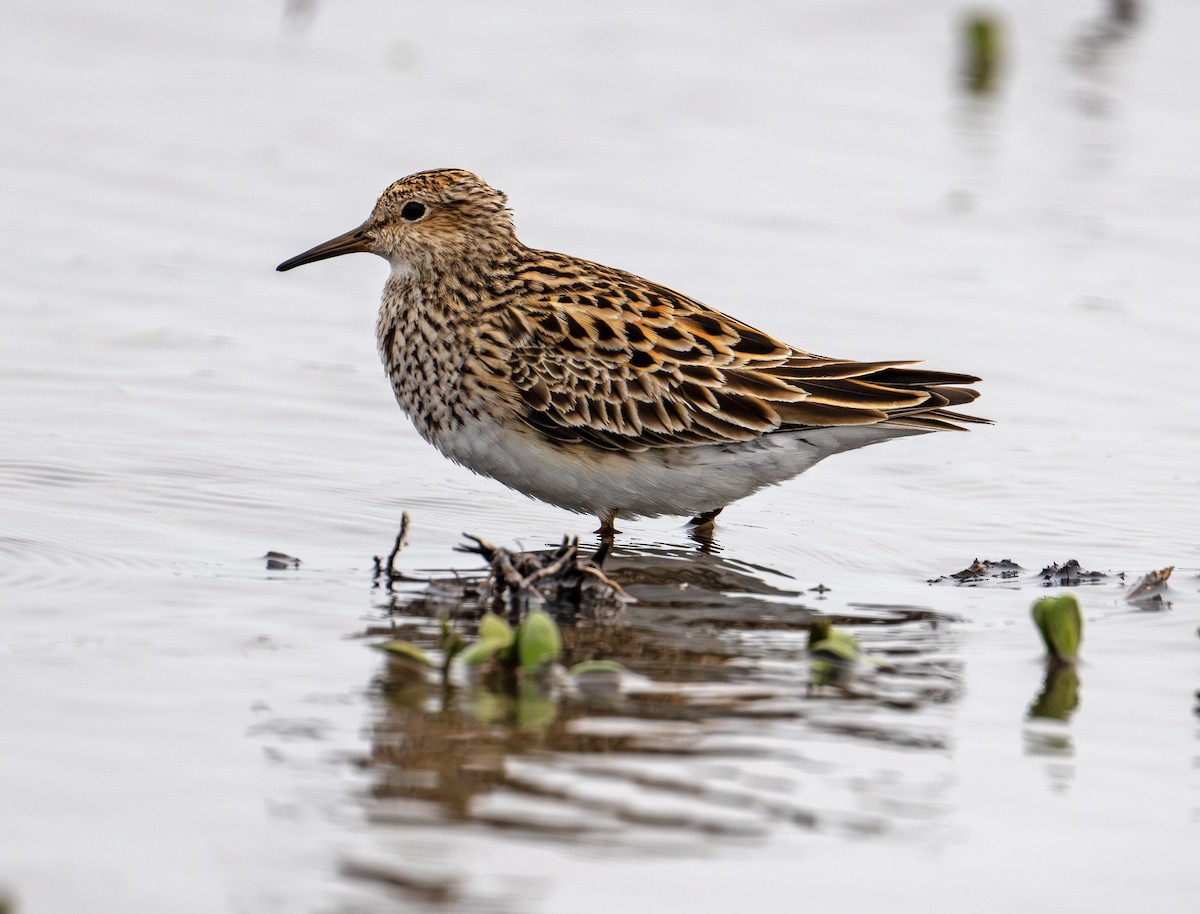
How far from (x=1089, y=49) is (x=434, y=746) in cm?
1716

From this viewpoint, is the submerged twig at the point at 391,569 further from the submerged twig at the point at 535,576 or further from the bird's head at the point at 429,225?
the bird's head at the point at 429,225

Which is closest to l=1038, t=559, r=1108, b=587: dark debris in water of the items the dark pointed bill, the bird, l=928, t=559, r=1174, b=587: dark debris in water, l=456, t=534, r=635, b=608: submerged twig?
l=928, t=559, r=1174, b=587: dark debris in water

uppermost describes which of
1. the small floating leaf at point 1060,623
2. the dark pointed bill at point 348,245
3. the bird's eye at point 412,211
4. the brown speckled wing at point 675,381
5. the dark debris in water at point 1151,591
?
the bird's eye at point 412,211

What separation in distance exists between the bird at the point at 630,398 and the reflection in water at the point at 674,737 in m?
1.23

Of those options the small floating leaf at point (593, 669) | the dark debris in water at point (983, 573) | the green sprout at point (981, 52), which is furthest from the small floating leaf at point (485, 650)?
the green sprout at point (981, 52)

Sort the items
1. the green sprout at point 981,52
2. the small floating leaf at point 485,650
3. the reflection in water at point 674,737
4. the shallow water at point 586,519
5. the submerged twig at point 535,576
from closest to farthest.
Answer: the shallow water at point 586,519 < the reflection in water at point 674,737 < the small floating leaf at point 485,650 < the submerged twig at point 535,576 < the green sprout at point 981,52

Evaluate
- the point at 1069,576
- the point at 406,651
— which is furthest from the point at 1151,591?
the point at 406,651

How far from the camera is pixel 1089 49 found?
2089 centimetres

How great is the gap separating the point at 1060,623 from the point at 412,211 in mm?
4244

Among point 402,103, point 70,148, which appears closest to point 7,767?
point 70,148

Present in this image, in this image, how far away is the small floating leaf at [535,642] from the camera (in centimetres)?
633

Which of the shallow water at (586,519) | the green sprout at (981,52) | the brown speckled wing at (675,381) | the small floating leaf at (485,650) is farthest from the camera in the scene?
the green sprout at (981,52)

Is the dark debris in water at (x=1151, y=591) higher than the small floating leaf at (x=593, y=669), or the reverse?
the dark debris in water at (x=1151, y=591)

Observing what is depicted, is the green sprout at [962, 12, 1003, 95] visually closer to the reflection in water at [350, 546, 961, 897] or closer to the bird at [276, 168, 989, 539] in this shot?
the bird at [276, 168, 989, 539]
